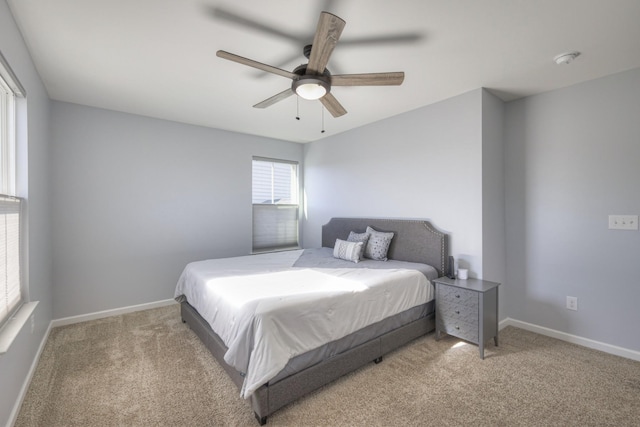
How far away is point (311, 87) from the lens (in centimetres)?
204

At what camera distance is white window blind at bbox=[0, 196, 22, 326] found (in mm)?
1711

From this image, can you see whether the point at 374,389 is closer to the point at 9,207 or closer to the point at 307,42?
the point at 307,42

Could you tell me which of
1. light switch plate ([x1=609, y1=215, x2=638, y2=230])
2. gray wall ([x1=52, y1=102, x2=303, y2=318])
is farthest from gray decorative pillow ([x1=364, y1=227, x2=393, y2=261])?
gray wall ([x1=52, y1=102, x2=303, y2=318])

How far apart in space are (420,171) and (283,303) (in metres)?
2.39

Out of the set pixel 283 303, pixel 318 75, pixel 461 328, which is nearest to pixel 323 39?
pixel 318 75

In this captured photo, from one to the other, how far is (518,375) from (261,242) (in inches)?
147

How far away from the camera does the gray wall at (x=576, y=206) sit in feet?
8.13

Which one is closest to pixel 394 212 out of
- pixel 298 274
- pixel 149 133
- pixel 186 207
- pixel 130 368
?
pixel 298 274

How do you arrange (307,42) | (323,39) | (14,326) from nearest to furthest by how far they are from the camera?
(323,39) → (14,326) → (307,42)

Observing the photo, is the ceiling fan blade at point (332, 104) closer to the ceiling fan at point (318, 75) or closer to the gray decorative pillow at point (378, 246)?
the ceiling fan at point (318, 75)

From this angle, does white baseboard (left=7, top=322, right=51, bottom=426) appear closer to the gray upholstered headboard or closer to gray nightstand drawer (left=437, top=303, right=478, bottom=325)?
gray nightstand drawer (left=437, top=303, right=478, bottom=325)

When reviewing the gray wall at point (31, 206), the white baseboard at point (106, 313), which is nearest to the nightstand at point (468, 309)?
the gray wall at point (31, 206)

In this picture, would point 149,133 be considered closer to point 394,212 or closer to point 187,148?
point 187,148

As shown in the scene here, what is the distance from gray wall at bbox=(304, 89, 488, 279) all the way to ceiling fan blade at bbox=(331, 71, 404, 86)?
1358 mm
